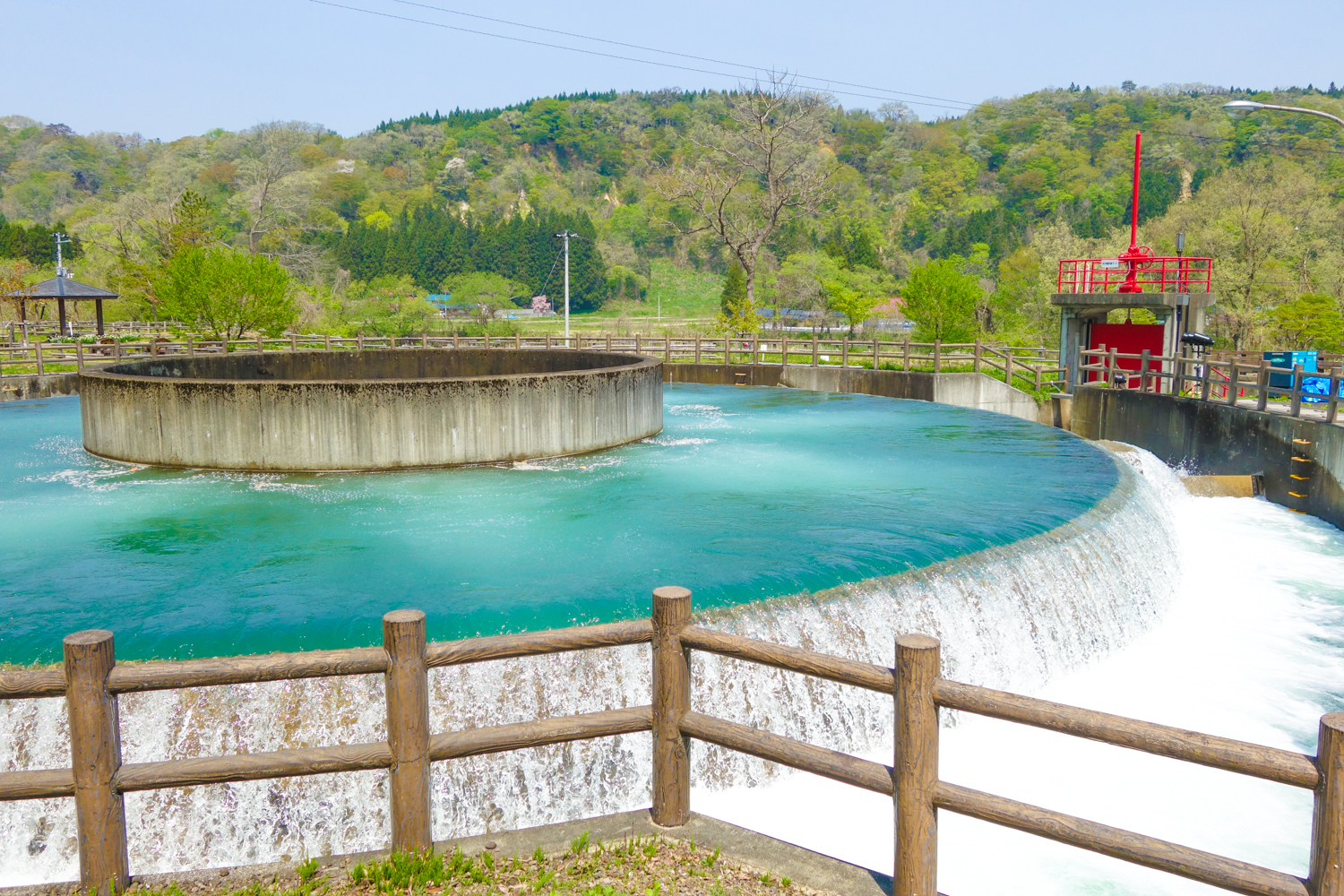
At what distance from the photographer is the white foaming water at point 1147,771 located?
711 centimetres

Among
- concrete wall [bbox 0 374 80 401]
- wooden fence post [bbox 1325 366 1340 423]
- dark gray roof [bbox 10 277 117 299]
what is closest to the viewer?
wooden fence post [bbox 1325 366 1340 423]

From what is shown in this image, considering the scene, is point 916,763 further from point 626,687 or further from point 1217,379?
point 1217,379

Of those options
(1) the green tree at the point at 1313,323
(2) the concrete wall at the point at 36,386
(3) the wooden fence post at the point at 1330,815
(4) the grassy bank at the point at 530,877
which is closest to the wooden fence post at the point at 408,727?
(4) the grassy bank at the point at 530,877

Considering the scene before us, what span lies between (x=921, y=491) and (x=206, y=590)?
8.90 metres

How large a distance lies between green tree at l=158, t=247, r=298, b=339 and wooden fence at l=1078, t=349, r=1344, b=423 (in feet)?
100

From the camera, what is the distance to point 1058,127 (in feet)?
503

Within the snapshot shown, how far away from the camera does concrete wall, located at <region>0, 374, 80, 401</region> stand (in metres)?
27.4

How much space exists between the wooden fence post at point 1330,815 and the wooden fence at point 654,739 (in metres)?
0.01

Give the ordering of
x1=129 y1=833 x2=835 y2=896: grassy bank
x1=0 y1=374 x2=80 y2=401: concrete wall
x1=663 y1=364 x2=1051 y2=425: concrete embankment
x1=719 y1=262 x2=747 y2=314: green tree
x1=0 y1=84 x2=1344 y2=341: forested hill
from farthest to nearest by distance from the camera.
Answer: x1=719 y1=262 x2=747 y2=314: green tree
x1=0 y1=84 x2=1344 y2=341: forested hill
x1=663 y1=364 x2=1051 y2=425: concrete embankment
x1=0 y1=374 x2=80 y2=401: concrete wall
x1=129 y1=833 x2=835 y2=896: grassy bank

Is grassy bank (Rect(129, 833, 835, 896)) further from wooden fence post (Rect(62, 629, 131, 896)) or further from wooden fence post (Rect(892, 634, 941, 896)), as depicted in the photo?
wooden fence post (Rect(892, 634, 941, 896))

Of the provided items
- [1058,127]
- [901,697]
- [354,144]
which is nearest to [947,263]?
[901,697]

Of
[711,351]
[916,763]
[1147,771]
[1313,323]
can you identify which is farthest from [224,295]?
[1313,323]

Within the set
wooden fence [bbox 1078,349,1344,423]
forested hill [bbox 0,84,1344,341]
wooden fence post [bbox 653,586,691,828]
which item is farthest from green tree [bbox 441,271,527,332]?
wooden fence post [bbox 653,586,691,828]

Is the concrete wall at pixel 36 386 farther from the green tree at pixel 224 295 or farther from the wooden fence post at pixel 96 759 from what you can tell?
the wooden fence post at pixel 96 759
